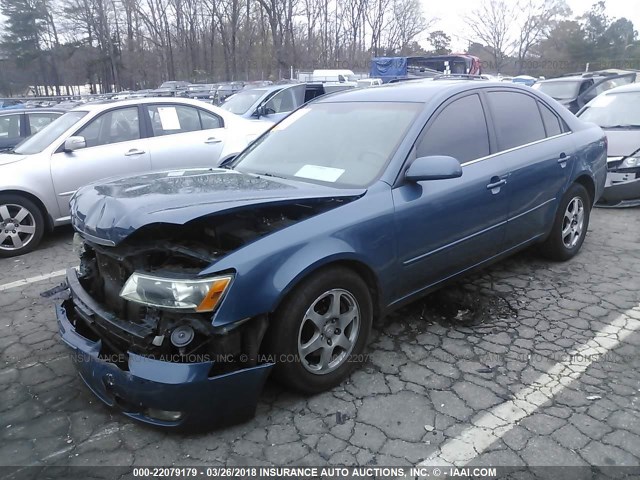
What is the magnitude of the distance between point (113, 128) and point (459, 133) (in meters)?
4.60

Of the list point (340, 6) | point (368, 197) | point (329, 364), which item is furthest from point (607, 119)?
point (340, 6)

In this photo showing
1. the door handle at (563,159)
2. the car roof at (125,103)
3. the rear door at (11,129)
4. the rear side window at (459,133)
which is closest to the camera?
the rear side window at (459,133)

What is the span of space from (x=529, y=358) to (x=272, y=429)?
1718 mm

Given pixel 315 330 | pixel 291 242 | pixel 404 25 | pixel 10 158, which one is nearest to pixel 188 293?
pixel 291 242

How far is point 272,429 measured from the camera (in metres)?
2.54

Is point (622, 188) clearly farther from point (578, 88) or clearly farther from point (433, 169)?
point (578, 88)

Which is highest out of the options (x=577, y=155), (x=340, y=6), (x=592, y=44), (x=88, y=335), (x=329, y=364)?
(x=340, y=6)

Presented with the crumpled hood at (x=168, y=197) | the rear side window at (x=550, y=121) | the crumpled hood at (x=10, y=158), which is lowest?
the crumpled hood at (x=10, y=158)

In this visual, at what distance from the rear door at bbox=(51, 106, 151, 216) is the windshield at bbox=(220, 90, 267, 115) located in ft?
14.8

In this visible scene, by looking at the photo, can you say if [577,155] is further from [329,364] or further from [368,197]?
[329,364]

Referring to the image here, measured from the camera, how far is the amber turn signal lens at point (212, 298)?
2.26 metres

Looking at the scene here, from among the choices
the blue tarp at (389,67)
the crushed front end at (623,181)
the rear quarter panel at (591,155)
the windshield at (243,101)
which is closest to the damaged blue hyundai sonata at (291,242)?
the rear quarter panel at (591,155)

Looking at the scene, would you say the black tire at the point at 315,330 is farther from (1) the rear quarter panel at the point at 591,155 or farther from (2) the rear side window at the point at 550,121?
(1) the rear quarter panel at the point at 591,155

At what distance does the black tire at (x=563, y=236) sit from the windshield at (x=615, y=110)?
3183 mm
